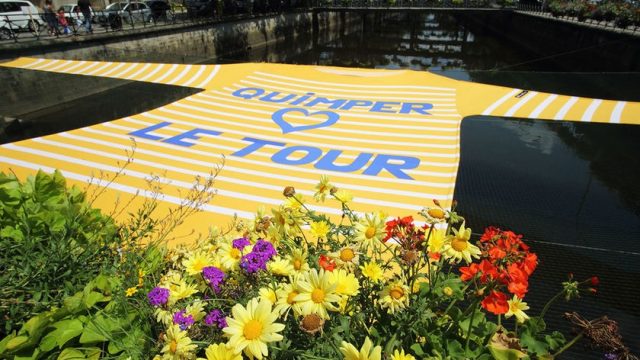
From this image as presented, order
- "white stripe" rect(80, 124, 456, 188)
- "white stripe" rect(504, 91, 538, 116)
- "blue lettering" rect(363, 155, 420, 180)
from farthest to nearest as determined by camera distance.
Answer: "white stripe" rect(504, 91, 538, 116) < "blue lettering" rect(363, 155, 420, 180) < "white stripe" rect(80, 124, 456, 188)

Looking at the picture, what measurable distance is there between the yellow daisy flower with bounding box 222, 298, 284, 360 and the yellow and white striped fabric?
343cm

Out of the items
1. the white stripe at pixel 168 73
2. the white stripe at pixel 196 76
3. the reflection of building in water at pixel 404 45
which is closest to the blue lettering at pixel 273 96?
the white stripe at pixel 196 76

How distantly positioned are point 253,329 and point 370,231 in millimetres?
553

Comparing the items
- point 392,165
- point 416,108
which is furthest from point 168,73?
point 392,165

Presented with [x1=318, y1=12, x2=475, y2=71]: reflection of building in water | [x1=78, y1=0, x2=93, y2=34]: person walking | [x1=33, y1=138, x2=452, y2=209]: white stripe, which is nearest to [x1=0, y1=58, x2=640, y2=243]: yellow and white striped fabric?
[x1=33, y1=138, x2=452, y2=209]: white stripe

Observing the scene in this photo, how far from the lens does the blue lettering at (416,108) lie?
7672 millimetres

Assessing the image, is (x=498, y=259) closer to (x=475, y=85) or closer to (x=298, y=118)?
(x=298, y=118)

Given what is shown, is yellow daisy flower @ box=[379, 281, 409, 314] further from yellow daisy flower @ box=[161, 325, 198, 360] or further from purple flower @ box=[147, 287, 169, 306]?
purple flower @ box=[147, 287, 169, 306]

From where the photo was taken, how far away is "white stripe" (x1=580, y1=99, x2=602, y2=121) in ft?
23.1

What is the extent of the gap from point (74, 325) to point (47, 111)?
42.4ft

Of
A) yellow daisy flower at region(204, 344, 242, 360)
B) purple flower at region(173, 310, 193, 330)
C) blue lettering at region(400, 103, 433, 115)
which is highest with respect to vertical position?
yellow daisy flower at region(204, 344, 242, 360)

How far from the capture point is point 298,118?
7.43 m

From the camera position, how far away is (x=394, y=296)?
Answer: 1159 mm

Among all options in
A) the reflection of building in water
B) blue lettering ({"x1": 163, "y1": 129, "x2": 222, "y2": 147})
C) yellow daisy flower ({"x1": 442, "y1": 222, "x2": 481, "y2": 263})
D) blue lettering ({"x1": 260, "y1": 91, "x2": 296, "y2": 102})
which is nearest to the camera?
yellow daisy flower ({"x1": 442, "y1": 222, "x2": 481, "y2": 263})
